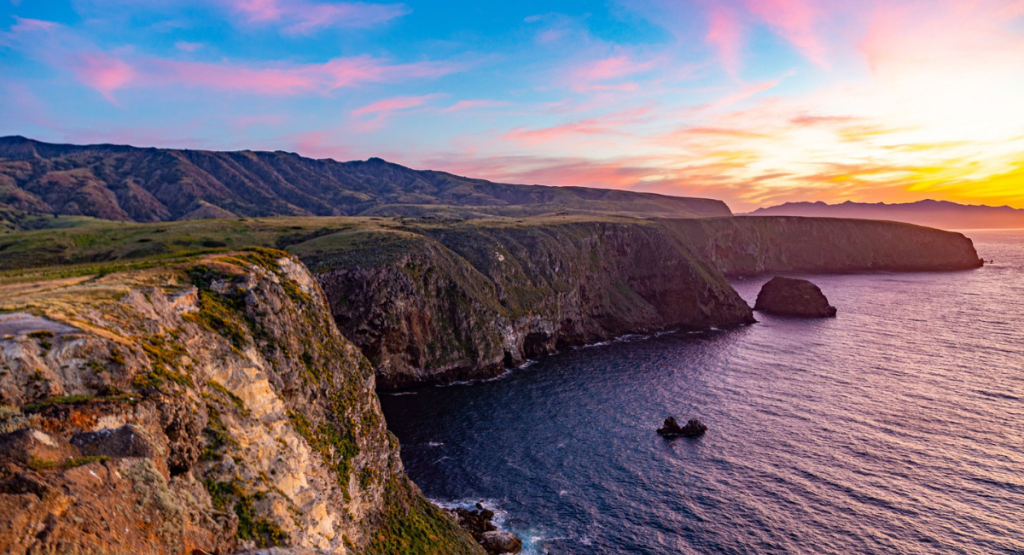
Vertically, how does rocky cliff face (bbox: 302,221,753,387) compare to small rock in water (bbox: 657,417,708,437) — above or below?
above

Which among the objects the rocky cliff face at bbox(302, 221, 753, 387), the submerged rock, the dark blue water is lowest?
the submerged rock

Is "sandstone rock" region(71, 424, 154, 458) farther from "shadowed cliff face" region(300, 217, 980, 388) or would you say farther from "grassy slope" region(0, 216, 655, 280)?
"grassy slope" region(0, 216, 655, 280)

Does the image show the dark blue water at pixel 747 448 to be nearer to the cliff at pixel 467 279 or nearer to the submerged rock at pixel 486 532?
the submerged rock at pixel 486 532

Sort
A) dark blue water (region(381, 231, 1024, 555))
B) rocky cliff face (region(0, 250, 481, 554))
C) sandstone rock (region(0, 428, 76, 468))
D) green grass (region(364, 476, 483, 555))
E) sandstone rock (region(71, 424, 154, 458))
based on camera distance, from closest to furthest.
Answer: sandstone rock (region(0, 428, 76, 468)) < rocky cliff face (region(0, 250, 481, 554)) < sandstone rock (region(71, 424, 154, 458)) < green grass (region(364, 476, 483, 555)) < dark blue water (region(381, 231, 1024, 555))

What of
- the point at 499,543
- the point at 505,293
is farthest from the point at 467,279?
the point at 499,543

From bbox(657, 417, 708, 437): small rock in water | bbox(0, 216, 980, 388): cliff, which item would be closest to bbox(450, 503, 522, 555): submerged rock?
bbox(657, 417, 708, 437): small rock in water

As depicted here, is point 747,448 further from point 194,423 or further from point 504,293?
point 194,423

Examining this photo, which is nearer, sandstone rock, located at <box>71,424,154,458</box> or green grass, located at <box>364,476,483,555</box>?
sandstone rock, located at <box>71,424,154,458</box>
